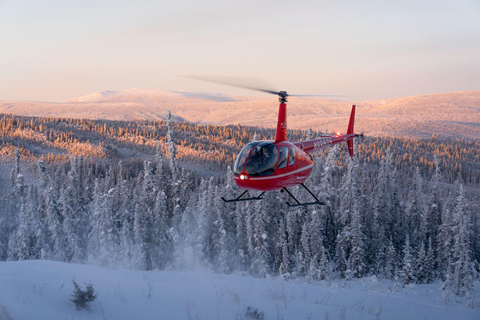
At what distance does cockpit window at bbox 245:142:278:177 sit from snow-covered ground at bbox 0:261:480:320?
15.4ft

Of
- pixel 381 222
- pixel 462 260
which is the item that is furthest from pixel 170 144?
pixel 462 260

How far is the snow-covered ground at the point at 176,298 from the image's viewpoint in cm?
1170

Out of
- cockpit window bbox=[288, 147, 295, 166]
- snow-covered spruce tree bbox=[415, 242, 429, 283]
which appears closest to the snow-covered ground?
cockpit window bbox=[288, 147, 295, 166]

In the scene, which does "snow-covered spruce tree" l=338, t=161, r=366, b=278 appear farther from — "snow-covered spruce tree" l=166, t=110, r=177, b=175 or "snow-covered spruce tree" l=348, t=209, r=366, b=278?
"snow-covered spruce tree" l=166, t=110, r=177, b=175

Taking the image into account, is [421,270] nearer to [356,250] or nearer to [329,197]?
[356,250]

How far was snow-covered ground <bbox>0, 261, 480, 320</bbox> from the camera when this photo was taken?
11703 mm

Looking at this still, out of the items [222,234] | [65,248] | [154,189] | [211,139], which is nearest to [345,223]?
[222,234]

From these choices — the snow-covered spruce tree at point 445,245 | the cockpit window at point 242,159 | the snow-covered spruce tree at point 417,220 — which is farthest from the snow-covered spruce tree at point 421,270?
the cockpit window at point 242,159

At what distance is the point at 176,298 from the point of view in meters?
13.8

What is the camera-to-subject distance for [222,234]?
49.9m

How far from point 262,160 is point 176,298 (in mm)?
6096

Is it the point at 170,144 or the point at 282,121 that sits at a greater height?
the point at 282,121

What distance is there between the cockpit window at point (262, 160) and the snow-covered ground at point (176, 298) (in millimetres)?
4682

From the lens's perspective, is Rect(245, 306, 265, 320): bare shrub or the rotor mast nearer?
Rect(245, 306, 265, 320): bare shrub
